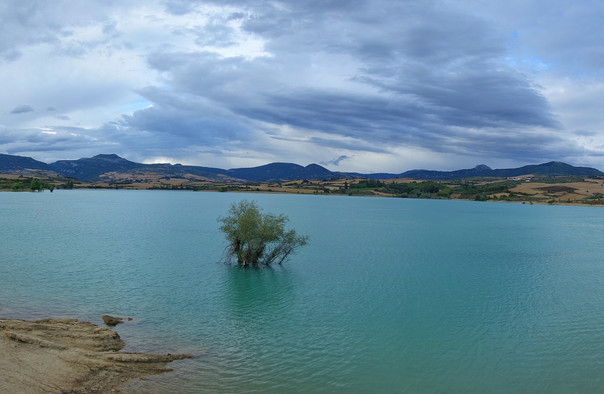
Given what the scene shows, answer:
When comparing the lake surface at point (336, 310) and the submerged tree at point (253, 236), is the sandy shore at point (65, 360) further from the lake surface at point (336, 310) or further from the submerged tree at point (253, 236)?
the submerged tree at point (253, 236)

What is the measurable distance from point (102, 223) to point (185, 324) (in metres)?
61.7

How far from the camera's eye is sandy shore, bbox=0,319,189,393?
1569 cm

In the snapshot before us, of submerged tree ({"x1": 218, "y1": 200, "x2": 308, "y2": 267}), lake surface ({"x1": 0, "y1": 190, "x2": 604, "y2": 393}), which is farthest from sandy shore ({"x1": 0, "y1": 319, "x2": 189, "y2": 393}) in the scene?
submerged tree ({"x1": 218, "y1": 200, "x2": 308, "y2": 267})

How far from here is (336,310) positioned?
98.2ft

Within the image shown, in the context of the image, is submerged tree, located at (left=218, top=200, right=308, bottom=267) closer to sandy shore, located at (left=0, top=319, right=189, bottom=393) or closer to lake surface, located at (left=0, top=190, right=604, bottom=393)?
lake surface, located at (left=0, top=190, right=604, bottom=393)

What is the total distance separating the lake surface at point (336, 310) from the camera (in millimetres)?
19719

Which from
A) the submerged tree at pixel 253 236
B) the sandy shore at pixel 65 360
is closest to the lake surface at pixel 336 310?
the sandy shore at pixel 65 360

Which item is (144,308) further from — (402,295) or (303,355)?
(402,295)

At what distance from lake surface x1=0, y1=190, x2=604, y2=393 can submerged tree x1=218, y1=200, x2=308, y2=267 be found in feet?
6.99

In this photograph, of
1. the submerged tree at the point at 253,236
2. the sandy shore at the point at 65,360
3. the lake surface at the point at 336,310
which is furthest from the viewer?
the submerged tree at the point at 253,236

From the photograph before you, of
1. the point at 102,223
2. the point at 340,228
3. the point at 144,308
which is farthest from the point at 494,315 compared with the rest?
the point at 102,223

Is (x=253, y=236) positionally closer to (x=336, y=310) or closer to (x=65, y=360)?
(x=336, y=310)

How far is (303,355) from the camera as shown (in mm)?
21688

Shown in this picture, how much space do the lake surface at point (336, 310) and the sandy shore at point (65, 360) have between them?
1038mm
